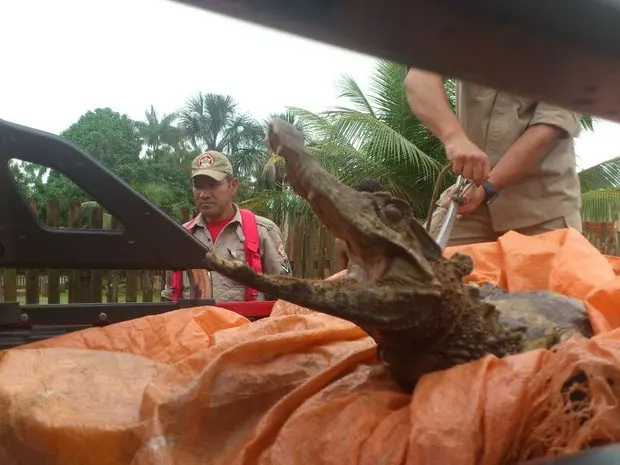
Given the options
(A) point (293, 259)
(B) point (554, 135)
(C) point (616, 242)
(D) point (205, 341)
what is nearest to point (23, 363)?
(D) point (205, 341)

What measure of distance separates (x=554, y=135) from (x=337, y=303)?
151cm

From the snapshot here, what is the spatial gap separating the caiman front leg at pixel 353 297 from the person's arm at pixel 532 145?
1.21m

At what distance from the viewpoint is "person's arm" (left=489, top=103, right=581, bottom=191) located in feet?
7.52

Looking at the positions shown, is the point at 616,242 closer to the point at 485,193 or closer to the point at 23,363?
the point at 485,193

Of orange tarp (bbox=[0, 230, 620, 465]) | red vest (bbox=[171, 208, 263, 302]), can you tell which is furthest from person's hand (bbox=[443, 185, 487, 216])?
red vest (bbox=[171, 208, 263, 302])

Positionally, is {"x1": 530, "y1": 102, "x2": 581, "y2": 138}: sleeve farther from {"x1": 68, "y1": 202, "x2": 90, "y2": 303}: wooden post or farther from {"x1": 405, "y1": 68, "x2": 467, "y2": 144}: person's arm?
{"x1": 68, "y1": 202, "x2": 90, "y2": 303}: wooden post

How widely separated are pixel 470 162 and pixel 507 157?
0.26 metres

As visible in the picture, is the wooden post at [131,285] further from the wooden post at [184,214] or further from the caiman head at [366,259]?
the caiman head at [366,259]

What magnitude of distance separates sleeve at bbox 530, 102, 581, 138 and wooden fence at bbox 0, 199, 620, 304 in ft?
9.05

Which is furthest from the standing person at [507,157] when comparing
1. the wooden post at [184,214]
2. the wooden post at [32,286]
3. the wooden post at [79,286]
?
the wooden post at [184,214]

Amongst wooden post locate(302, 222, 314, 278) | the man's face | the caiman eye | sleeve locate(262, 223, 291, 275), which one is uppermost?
the man's face

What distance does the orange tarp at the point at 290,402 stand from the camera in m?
0.97

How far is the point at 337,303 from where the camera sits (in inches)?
43.8

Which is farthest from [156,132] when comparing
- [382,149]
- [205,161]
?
[205,161]
